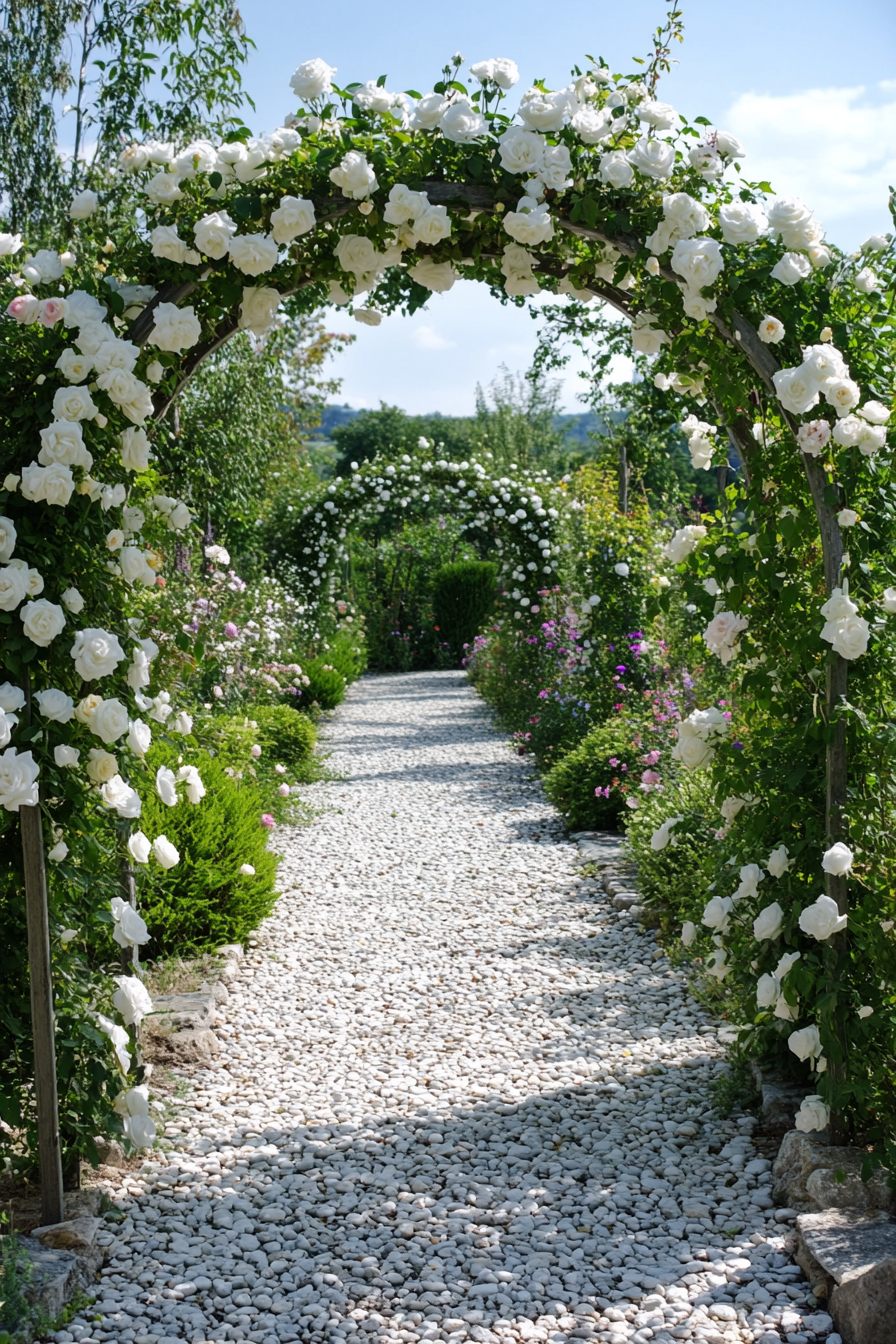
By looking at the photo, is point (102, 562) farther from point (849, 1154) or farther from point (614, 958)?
point (614, 958)

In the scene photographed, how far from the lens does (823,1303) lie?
1.96m

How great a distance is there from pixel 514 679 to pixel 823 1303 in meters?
8.10

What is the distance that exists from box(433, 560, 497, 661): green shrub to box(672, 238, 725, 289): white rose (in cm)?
1276

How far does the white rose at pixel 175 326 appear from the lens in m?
2.31

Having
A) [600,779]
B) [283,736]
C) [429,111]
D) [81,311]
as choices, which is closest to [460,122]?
[429,111]

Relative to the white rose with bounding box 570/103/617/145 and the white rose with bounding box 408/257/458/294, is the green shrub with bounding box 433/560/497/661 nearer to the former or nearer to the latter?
the white rose with bounding box 408/257/458/294

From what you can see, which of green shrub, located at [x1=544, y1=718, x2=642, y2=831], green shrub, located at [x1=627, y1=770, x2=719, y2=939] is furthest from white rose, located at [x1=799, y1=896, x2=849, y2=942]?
green shrub, located at [x1=544, y1=718, x2=642, y2=831]

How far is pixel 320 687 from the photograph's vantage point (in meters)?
9.88

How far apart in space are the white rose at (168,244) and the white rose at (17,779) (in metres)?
1.18

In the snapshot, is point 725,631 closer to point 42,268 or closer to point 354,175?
point 354,175

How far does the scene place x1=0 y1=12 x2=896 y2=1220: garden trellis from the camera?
2188 millimetres

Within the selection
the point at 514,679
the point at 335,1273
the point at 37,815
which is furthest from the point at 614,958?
the point at 514,679

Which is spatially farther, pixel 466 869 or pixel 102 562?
pixel 466 869

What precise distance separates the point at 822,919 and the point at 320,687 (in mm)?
8011
